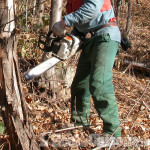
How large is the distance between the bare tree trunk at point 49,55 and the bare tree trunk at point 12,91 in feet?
4.84

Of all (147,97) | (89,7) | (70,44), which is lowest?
(147,97)

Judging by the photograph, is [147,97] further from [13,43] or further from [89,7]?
[13,43]

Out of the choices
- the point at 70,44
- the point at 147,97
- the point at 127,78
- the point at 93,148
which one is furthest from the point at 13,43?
the point at 127,78

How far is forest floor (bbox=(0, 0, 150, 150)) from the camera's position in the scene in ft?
8.18

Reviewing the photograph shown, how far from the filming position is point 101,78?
2.52m

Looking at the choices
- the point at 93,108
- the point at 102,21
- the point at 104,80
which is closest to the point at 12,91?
the point at 104,80

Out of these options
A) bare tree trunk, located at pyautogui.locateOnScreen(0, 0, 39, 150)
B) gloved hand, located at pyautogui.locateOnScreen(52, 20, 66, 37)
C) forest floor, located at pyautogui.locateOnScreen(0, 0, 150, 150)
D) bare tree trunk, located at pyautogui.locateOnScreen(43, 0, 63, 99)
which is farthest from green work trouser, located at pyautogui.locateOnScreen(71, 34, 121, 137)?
bare tree trunk, located at pyautogui.locateOnScreen(43, 0, 63, 99)

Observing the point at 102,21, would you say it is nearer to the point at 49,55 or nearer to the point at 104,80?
the point at 104,80

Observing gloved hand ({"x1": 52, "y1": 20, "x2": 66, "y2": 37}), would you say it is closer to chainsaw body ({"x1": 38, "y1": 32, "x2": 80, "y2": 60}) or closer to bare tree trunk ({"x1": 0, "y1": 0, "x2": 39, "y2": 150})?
chainsaw body ({"x1": 38, "y1": 32, "x2": 80, "y2": 60})

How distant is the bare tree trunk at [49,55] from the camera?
3.43 meters

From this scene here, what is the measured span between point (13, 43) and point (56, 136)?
42.9 inches

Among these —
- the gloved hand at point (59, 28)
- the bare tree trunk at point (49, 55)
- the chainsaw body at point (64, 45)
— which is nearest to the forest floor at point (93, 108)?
the bare tree trunk at point (49, 55)

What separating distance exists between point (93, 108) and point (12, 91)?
1.94 metres

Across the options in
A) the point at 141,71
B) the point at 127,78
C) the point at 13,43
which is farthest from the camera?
the point at 141,71
